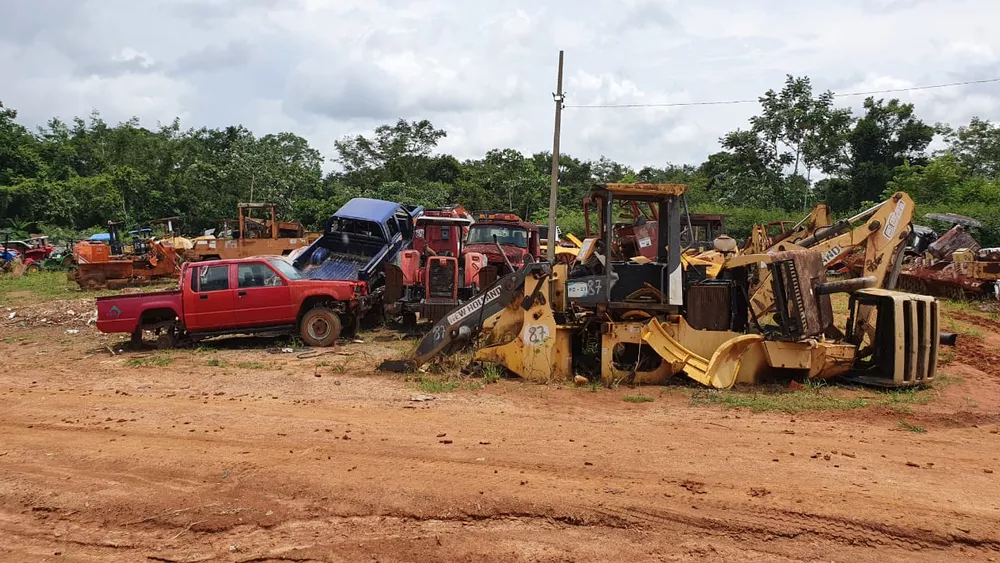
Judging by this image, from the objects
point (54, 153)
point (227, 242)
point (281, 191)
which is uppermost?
point (54, 153)

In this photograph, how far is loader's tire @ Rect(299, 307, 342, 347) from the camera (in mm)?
11734

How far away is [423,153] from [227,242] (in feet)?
73.2

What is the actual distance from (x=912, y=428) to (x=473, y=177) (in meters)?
38.7

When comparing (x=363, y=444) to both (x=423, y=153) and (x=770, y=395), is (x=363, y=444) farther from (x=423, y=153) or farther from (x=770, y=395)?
(x=423, y=153)

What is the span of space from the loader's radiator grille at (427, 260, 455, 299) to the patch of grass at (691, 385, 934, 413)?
18.6ft

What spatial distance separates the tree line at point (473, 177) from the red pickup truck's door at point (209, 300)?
82.4 ft

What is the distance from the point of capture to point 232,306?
452 inches

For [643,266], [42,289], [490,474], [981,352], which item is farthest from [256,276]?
[42,289]

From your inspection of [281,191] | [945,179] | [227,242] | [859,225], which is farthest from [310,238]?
[945,179]

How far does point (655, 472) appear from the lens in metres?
5.20

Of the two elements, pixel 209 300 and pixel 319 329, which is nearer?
pixel 209 300

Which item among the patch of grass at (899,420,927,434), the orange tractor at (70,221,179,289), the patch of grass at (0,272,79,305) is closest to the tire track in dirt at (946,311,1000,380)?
the patch of grass at (899,420,927,434)

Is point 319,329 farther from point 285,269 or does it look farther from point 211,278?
point 211,278

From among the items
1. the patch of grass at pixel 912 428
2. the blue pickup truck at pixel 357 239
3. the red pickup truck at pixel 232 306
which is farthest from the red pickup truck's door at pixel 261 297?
the patch of grass at pixel 912 428
